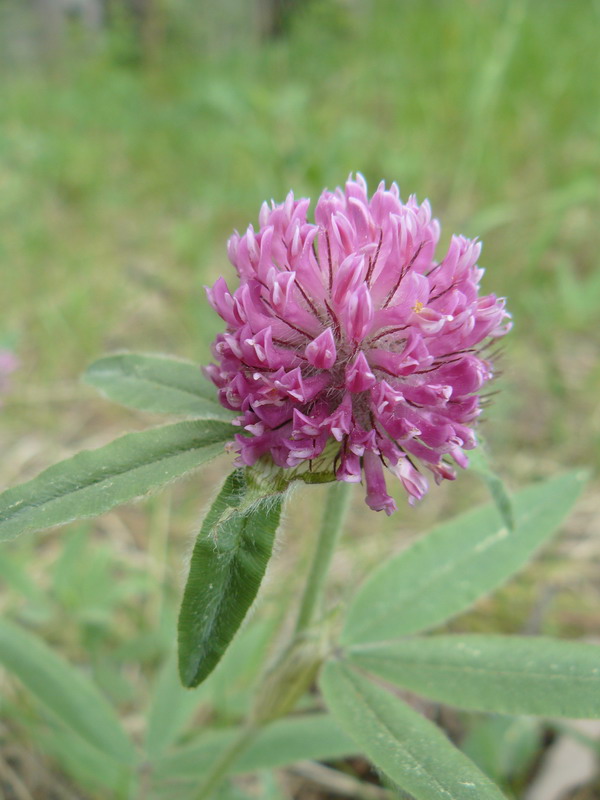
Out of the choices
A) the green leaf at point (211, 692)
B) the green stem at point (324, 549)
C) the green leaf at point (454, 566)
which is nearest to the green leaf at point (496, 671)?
the green leaf at point (454, 566)

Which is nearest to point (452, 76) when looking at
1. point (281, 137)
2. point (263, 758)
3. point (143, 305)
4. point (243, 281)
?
point (281, 137)

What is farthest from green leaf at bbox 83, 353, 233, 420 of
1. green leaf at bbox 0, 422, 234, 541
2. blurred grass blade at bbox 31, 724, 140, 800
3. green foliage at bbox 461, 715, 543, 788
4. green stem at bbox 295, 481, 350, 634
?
green foliage at bbox 461, 715, 543, 788

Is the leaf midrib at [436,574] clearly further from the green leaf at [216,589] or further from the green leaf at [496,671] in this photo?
the green leaf at [216,589]

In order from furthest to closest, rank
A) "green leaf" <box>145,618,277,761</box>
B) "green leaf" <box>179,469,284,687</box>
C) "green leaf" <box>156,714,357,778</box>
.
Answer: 1. "green leaf" <box>145,618,277,761</box>
2. "green leaf" <box>156,714,357,778</box>
3. "green leaf" <box>179,469,284,687</box>

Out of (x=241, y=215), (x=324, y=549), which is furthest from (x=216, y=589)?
(x=241, y=215)

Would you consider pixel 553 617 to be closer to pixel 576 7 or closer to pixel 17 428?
pixel 17 428

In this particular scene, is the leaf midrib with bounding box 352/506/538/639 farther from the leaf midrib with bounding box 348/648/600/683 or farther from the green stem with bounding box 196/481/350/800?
the green stem with bounding box 196/481/350/800
